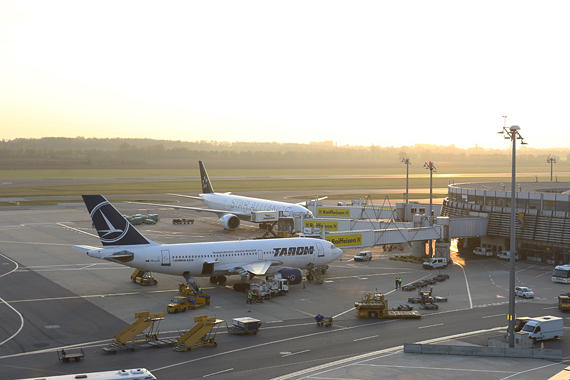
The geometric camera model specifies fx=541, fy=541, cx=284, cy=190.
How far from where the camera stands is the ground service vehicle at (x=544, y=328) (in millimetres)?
37625

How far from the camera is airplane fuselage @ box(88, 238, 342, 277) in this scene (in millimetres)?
49531

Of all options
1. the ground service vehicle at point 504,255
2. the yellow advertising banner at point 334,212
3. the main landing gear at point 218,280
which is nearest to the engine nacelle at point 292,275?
the main landing gear at point 218,280

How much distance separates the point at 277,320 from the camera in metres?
43.2

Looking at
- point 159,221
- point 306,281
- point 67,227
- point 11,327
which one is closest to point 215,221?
point 159,221

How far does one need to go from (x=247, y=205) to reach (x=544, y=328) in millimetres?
62367

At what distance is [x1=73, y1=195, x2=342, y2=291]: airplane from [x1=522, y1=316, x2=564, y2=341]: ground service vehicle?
74.3ft

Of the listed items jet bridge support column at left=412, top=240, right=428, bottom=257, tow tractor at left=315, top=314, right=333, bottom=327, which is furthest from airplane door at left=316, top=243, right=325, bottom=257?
jet bridge support column at left=412, top=240, right=428, bottom=257

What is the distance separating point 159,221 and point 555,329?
3318 inches

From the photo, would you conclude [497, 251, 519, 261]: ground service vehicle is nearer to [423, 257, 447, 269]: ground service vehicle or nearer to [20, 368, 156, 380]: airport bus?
[423, 257, 447, 269]: ground service vehicle

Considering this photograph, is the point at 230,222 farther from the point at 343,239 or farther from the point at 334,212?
the point at 343,239

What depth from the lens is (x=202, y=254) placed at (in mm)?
52125

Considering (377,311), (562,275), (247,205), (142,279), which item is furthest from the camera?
(247,205)

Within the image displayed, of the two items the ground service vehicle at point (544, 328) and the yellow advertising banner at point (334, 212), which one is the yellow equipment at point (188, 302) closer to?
the ground service vehicle at point (544, 328)

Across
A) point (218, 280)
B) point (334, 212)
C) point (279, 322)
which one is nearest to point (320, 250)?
point (218, 280)
